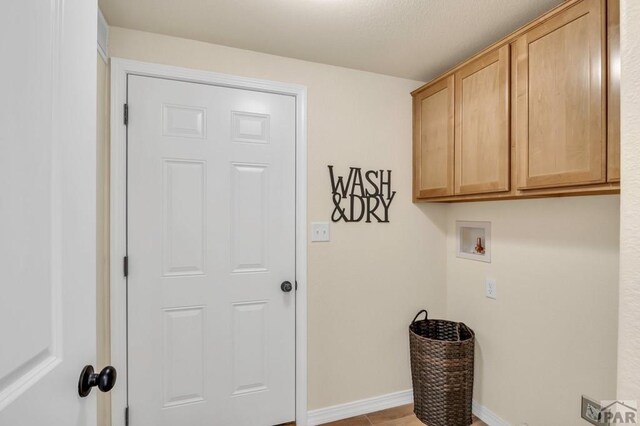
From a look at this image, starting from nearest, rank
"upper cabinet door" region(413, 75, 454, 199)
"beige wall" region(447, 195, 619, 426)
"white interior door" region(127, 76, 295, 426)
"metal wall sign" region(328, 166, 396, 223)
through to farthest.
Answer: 1. "beige wall" region(447, 195, 619, 426)
2. "white interior door" region(127, 76, 295, 426)
3. "upper cabinet door" region(413, 75, 454, 199)
4. "metal wall sign" region(328, 166, 396, 223)

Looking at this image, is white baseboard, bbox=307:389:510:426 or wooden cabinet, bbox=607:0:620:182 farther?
white baseboard, bbox=307:389:510:426

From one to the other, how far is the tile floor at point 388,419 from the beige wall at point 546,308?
0.41 meters

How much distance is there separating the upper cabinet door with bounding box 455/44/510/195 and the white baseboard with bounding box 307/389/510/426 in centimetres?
143

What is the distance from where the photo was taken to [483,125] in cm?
176

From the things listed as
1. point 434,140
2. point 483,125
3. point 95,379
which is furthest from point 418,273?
point 95,379

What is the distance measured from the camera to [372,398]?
2215 mm

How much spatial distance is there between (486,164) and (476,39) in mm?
725

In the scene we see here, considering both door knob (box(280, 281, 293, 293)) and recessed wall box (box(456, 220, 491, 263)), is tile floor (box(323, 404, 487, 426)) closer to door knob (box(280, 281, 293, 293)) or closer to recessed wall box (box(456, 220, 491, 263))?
door knob (box(280, 281, 293, 293))

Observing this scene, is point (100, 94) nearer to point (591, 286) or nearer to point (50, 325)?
point (50, 325)

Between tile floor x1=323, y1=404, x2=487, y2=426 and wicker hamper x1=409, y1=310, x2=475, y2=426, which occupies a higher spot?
wicker hamper x1=409, y1=310, x2=475, y2=426

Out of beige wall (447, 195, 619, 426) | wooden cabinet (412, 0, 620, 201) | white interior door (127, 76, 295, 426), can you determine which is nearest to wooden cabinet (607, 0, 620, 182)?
wooden cabinet (412, 0, 620, 201)

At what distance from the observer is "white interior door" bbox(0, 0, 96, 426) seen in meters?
0.49

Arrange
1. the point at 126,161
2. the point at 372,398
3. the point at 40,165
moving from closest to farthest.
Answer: the point at 40,165 < the point at 126,161 < the point at 372,398

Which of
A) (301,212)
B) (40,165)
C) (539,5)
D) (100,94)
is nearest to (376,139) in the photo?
(301,212)
